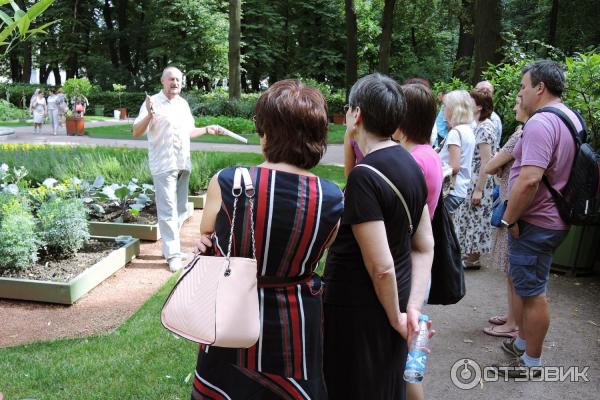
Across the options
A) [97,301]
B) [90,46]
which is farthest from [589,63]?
[90,46]

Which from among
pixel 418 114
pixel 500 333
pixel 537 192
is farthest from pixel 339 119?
pixel 418 114

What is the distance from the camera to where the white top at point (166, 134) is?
614 centimetres

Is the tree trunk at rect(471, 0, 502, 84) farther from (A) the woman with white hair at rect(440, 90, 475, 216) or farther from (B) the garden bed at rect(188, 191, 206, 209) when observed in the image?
(A) the woman with white hair at rect(440, 90, 475, 216)

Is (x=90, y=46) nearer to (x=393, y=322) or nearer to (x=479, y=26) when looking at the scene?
(x=479, y=26)

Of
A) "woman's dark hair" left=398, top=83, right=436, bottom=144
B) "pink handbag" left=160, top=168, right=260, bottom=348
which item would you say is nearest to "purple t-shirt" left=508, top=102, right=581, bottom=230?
"woman's dark hair" left=398, top=83, right=436, bottom=144

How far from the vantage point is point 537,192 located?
371 cm

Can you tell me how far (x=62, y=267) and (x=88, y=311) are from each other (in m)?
0.88

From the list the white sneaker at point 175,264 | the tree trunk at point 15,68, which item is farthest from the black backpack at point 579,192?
the tree trunk at point 15,68

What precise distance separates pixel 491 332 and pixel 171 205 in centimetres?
348

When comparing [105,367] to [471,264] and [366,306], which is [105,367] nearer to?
[366,306]

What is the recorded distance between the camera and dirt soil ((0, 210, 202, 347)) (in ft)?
15.8

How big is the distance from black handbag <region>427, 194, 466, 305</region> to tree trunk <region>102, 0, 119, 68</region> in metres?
45.8

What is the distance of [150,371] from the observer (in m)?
4.03

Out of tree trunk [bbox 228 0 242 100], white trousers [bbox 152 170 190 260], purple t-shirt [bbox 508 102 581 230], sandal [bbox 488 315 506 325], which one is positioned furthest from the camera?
tree trunk [bbox 228 0 242 100]
